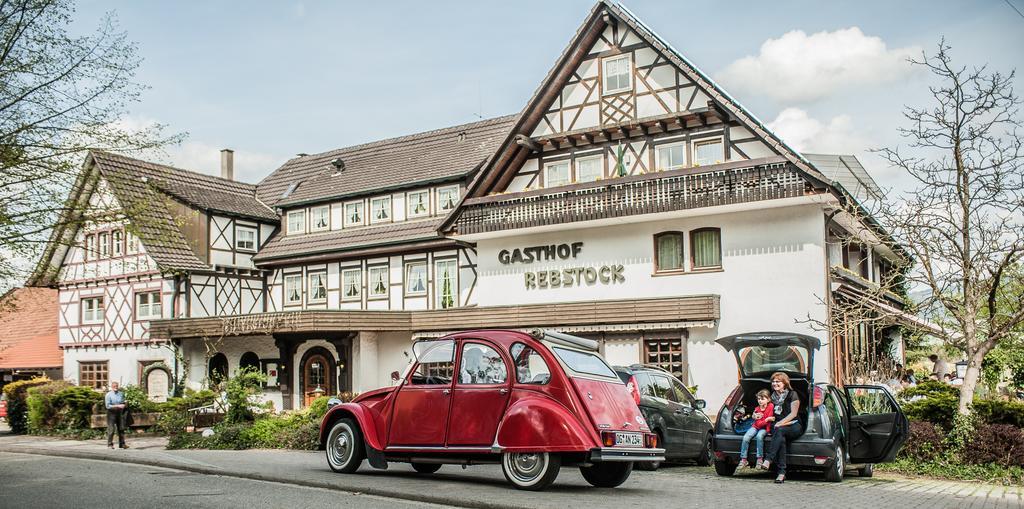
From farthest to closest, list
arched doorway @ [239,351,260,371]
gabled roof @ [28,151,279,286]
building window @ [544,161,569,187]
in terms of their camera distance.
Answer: arched doorway @ [239,351,260,371] → building window @ [544,161,569,187] → gabled roof @ [28,151,279,286]

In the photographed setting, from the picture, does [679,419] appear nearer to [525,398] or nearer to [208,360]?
[525,398]

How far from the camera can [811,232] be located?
82.2 ft

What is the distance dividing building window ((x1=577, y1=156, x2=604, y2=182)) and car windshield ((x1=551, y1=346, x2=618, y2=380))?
653 inches

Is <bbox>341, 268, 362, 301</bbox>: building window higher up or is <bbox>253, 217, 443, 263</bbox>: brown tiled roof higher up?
<bbox>253, 217, 443, 263</bbox>: brown tiled roof

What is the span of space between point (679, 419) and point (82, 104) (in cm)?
→ 1148

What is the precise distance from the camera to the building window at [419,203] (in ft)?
117

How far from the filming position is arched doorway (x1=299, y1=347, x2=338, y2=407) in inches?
1384

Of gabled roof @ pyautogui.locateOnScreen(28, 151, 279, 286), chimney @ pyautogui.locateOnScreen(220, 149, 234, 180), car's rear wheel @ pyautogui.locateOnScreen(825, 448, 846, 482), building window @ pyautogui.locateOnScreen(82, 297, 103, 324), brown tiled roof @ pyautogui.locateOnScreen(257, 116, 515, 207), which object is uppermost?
chimney @ pyautogui.locateOnScreen(220, 149, 234, 180)

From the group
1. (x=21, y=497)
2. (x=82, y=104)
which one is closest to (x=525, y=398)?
(x=21, y=497)

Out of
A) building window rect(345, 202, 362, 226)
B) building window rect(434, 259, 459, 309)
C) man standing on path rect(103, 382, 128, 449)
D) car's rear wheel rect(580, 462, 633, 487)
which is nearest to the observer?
car's rear wheel rect(580, 462, 633, 487)

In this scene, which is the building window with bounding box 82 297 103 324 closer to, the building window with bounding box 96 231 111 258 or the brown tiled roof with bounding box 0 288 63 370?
the building window with bounding box 96 231 111 258

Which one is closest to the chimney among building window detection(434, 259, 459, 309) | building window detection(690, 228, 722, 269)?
building window detection(434, 259, 459, 309)

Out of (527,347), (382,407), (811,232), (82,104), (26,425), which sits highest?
(82,104)

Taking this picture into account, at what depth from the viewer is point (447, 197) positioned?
35.4 m
